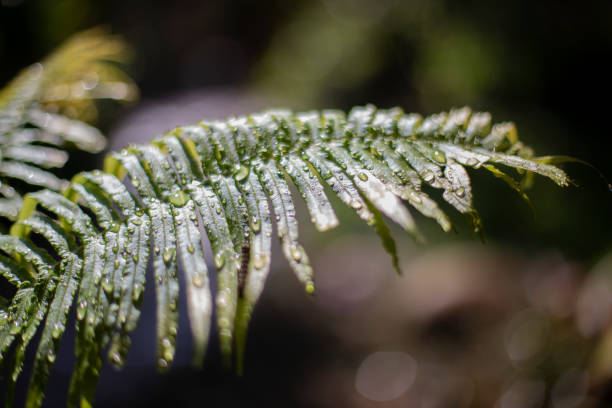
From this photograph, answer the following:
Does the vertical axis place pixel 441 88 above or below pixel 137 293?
above

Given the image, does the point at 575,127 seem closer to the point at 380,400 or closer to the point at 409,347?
the point at 409,347

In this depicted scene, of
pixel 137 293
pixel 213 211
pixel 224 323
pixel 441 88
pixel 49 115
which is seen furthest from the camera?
pixel 441 88

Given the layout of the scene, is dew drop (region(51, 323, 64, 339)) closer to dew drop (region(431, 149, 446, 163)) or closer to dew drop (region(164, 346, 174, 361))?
dew drop (region(164, 346, 174, 361))

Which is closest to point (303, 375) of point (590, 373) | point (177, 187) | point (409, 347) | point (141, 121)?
point (409, 347)

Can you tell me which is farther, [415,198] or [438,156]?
[438,156]

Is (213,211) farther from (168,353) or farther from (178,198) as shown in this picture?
(168,353)

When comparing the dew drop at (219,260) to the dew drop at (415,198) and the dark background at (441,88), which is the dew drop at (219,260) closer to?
the dew drop at (415,198)

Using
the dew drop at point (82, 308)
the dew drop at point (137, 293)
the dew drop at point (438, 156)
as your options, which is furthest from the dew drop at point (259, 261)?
the dew drop at point (438, 156)

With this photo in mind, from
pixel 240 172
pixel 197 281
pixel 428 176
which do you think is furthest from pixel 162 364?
pixel 428 176
